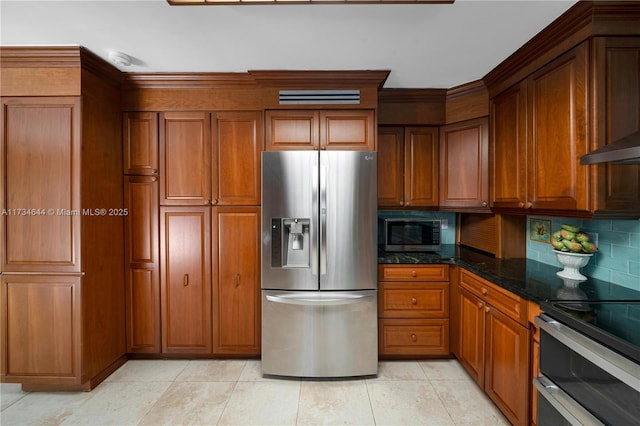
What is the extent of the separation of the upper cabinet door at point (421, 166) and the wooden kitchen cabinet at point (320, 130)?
58cm

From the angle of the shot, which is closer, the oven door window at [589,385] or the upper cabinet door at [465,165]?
the oven door window at [589,385]

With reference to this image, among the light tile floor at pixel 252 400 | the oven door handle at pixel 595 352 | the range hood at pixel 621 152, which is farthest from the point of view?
the light tile floor at pixel 252 400

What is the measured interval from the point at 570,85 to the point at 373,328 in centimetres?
204

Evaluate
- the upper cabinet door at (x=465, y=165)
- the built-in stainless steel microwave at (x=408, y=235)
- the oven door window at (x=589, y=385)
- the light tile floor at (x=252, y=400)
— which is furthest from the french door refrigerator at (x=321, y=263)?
the oven door window at (x=589, y=385)

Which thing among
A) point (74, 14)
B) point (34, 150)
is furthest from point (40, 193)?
point (74, 14)

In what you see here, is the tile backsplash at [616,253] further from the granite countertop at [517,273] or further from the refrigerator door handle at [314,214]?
the refrigerator door handle at [314,214]

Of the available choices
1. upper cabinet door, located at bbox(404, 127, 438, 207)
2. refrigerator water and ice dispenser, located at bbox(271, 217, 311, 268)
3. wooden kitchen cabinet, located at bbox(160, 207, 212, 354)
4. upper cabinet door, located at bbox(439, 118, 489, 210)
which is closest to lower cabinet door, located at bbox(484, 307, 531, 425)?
upper cabinet door, located at bbox(439, 118, 489, 210)

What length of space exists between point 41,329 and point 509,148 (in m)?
3.73

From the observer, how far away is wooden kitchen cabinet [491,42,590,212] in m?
1.58

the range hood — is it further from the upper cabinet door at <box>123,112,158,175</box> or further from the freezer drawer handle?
the upper cabinet door at <box>123,112,158,175</box>

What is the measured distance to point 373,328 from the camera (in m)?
2.29

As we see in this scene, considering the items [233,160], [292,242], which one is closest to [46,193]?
[233,160]

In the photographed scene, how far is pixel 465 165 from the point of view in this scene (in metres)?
2.63

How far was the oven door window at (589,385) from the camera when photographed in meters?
1.05
